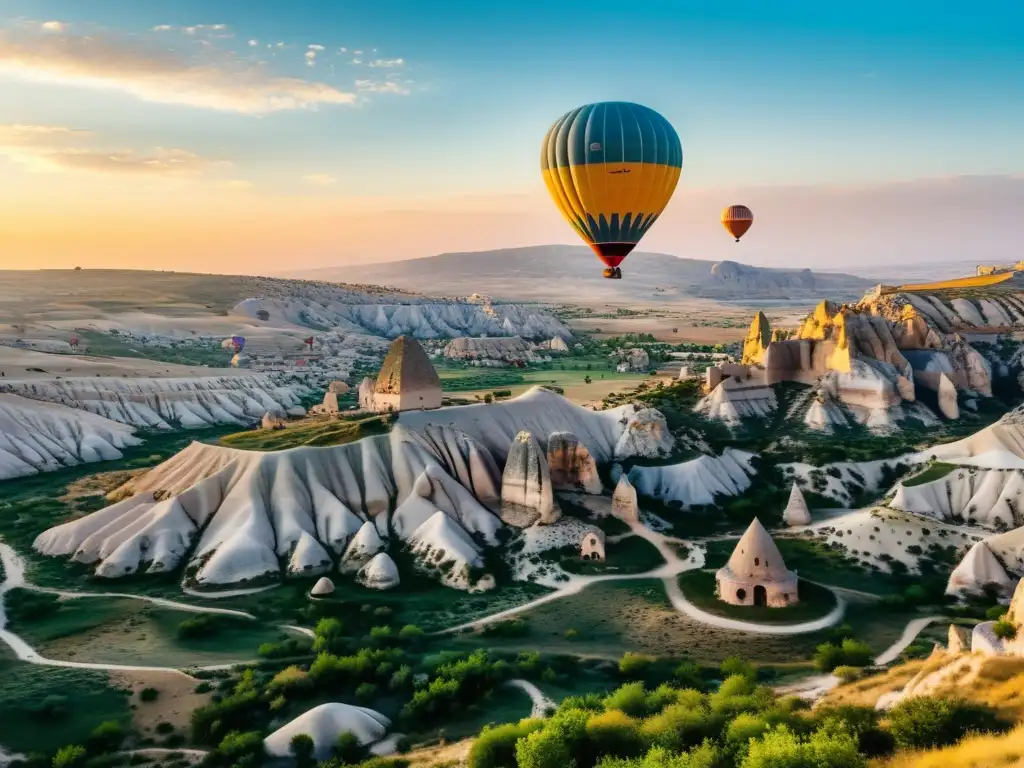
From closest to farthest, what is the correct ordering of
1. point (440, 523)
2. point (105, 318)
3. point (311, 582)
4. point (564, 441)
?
point (311, 582) → point (440, 523) → point (564, 441) → point (105, 318)

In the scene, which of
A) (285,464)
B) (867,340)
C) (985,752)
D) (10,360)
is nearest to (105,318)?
(10,360)

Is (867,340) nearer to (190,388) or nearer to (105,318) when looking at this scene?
(190,388)

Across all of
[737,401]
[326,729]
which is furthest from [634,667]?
[737,401]

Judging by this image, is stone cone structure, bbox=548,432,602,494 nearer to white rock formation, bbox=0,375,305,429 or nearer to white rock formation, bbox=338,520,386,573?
white rock formation, bbox=338,520,386,573

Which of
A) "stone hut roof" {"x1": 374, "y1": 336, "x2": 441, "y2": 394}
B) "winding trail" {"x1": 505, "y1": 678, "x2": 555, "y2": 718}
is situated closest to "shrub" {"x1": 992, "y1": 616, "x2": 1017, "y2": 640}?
"winding trail" {"x1": 505, "y1": 678, "x2": 555, "y2": 718}

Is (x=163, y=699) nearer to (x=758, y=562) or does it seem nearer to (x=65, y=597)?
(x=65, y=597)

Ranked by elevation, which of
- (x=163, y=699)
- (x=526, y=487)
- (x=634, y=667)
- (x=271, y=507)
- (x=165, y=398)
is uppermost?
(x=165, y=398)

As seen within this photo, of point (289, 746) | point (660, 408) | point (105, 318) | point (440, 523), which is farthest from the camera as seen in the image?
point (105, 318)
